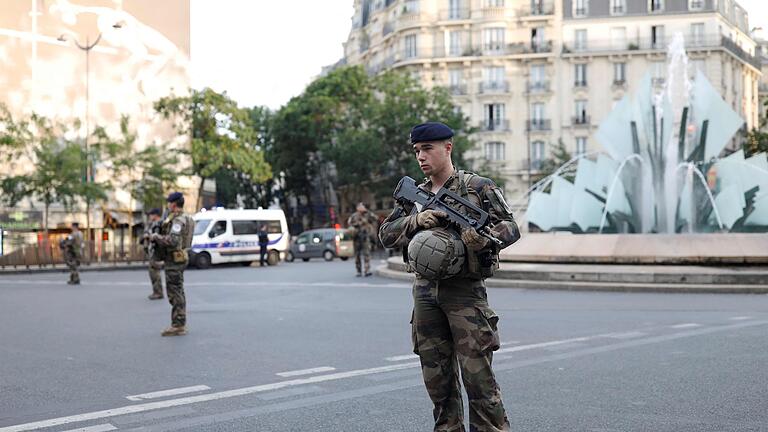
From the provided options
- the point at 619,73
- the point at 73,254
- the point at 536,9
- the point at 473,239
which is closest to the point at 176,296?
the point at 473,239

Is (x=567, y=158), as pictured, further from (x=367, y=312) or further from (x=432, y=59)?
(x=367, y=312)

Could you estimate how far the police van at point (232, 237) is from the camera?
1242 inches

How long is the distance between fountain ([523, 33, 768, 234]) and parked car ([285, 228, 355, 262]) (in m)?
16.0

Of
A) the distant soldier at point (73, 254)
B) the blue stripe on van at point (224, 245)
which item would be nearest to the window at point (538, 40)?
the blue stripe on van at point (224, 245)

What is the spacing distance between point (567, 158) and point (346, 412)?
172 feet

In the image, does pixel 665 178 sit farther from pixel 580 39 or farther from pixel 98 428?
pixel 580 39

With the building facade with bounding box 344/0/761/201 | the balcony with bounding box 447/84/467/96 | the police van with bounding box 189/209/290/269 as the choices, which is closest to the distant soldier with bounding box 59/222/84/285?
the police van with bounding box 189/209/290/269

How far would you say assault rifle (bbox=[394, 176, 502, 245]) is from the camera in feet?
13.5

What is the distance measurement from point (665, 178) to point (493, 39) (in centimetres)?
4045

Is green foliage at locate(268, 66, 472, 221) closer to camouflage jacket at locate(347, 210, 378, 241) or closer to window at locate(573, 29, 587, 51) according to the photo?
window at locate(573, 29, 587, 51)

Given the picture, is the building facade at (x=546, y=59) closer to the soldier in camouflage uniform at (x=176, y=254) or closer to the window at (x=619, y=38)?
the window at (x=619, y=38)

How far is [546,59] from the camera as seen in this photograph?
60844 mm

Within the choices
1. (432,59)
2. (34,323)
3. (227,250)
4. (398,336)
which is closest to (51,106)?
(227,250)

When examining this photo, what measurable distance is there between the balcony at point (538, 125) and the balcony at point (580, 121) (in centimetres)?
160
